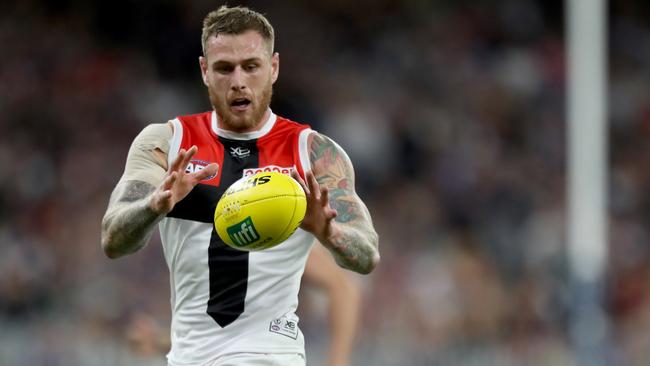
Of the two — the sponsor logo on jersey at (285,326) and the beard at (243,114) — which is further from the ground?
the beard at (243,114)

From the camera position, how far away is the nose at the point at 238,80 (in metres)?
4.45

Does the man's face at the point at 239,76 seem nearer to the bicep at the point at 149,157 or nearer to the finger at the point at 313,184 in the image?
the bicep at the point at 149,157

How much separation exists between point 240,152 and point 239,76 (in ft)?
1.03

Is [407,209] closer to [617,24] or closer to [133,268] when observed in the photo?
[133,268]

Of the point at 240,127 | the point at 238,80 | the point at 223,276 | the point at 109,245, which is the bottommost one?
the point at 223,276

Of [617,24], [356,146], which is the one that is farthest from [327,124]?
[617,24]

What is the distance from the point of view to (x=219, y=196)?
4.42 metres

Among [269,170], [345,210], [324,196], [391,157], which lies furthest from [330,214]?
→ [391,157]

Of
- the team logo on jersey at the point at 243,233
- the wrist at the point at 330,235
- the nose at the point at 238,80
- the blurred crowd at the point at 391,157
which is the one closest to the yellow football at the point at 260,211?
the team logo on jersey at the point at 243,233

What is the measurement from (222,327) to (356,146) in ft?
24.5

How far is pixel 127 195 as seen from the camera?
4250 mm

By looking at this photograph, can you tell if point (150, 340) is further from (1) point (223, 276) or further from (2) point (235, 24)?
(2) point (235, 24)

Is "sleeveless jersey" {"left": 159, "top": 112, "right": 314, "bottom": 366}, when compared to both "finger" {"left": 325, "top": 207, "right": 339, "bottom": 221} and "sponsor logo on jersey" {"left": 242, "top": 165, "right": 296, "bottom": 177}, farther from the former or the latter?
"finger" {"left": 325, "top": 207, "right": 339, "bottom": 221}

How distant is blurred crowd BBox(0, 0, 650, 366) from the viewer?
9.95 m
